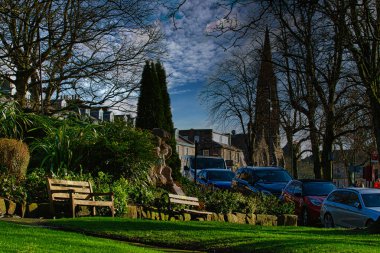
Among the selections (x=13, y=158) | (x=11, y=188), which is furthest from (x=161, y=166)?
(x=11, y=188)

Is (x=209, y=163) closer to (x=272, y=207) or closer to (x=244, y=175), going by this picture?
(x=244, y=175)

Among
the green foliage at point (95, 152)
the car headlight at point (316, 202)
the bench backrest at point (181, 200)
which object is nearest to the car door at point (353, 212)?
the car headlight at point (316, 202)

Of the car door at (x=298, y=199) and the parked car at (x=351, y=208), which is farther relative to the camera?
the car door at (x=298, y=199)

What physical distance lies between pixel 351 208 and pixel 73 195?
8.92m

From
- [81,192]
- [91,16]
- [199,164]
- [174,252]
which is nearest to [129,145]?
[81,192]

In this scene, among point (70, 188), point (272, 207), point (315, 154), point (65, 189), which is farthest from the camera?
point (315, 154)

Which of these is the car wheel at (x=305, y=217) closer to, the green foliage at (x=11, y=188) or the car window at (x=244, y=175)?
the car window at (x=244, y=175)

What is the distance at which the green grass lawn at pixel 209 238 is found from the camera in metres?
9.51

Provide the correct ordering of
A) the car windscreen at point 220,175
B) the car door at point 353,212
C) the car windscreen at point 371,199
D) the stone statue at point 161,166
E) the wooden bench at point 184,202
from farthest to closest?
the car windscreen at point 220,175 → the stone statue at point 161,166 → the car windscreen at point 371,199 → the car door at point 353,212 → the wooden bench at point 184,202

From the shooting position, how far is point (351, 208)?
689 inches

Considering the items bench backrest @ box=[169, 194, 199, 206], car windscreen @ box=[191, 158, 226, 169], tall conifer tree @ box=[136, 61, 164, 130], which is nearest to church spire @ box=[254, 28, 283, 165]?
car windscreen @ box=[191, 158, 226, 169]

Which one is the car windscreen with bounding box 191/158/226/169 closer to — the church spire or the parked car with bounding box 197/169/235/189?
the church spire

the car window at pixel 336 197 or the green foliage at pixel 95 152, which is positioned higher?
the green foliage at pixel 95 152

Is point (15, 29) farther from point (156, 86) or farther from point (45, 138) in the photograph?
point (156, 86)
